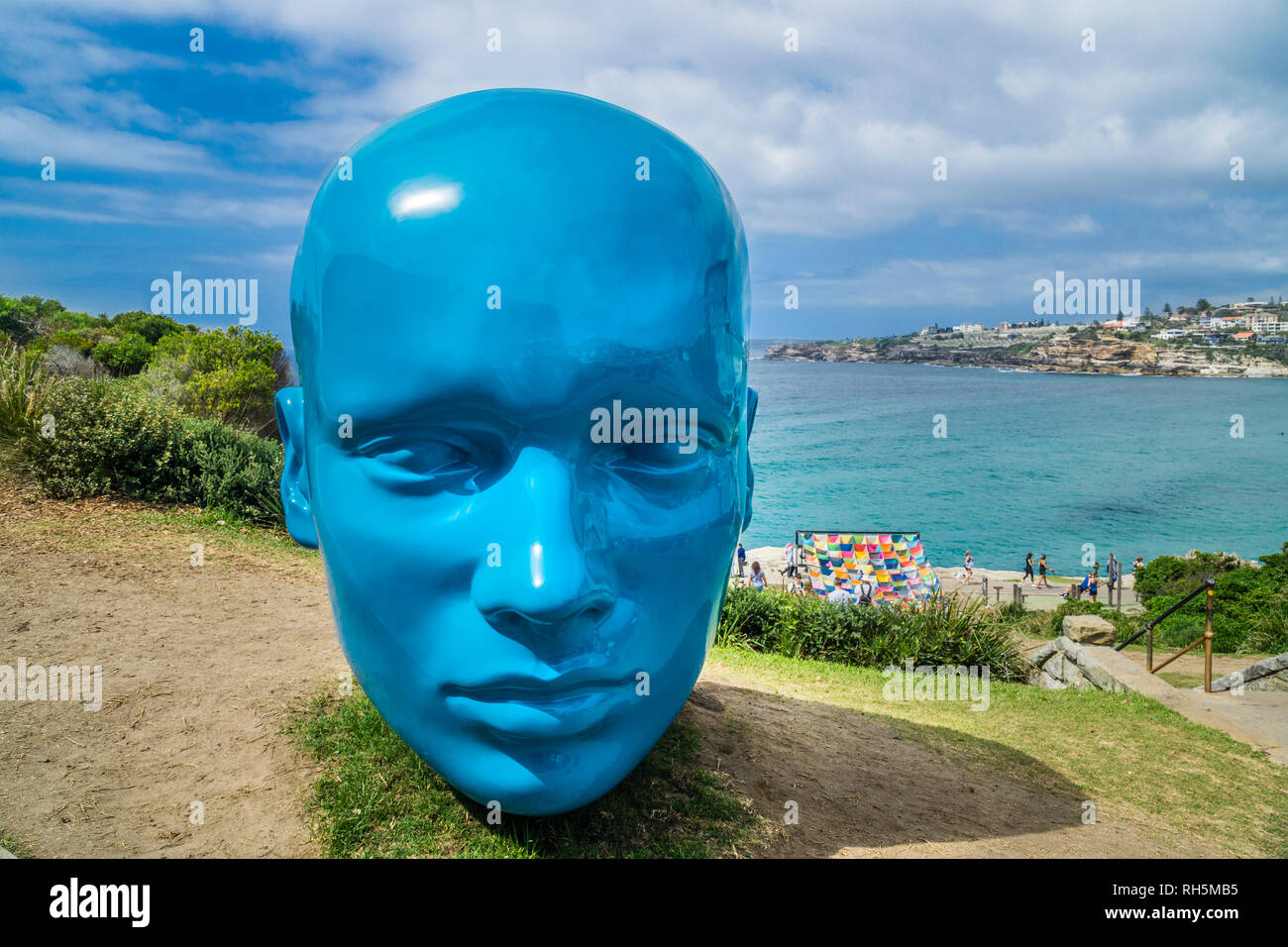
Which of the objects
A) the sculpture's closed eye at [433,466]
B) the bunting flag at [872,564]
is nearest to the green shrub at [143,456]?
the sculpture's closed eye at [433,466]

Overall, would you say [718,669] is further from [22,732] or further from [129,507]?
[129,507]

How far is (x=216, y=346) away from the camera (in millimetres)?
24109

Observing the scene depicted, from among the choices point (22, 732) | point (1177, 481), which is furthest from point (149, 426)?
point (1177, 481)

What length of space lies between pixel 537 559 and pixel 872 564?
19.4m

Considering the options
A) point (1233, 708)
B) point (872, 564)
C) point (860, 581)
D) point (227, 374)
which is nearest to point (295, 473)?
point (1233, 708)

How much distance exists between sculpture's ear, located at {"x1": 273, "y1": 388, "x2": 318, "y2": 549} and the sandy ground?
54.4 inches

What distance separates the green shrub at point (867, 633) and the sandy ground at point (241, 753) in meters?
3.55

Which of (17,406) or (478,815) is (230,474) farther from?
(478,815)

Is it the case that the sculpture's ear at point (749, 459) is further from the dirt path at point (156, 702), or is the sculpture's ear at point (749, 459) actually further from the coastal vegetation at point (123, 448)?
the coastal vegetation at point (123, 448)

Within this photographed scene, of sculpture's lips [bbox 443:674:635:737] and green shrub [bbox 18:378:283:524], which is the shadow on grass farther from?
green shrub [bbox 18:378:283:524]

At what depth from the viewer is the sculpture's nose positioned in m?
2.58

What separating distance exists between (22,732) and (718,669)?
5.63 metres

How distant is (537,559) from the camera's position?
260cm

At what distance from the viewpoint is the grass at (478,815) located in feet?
12.5
